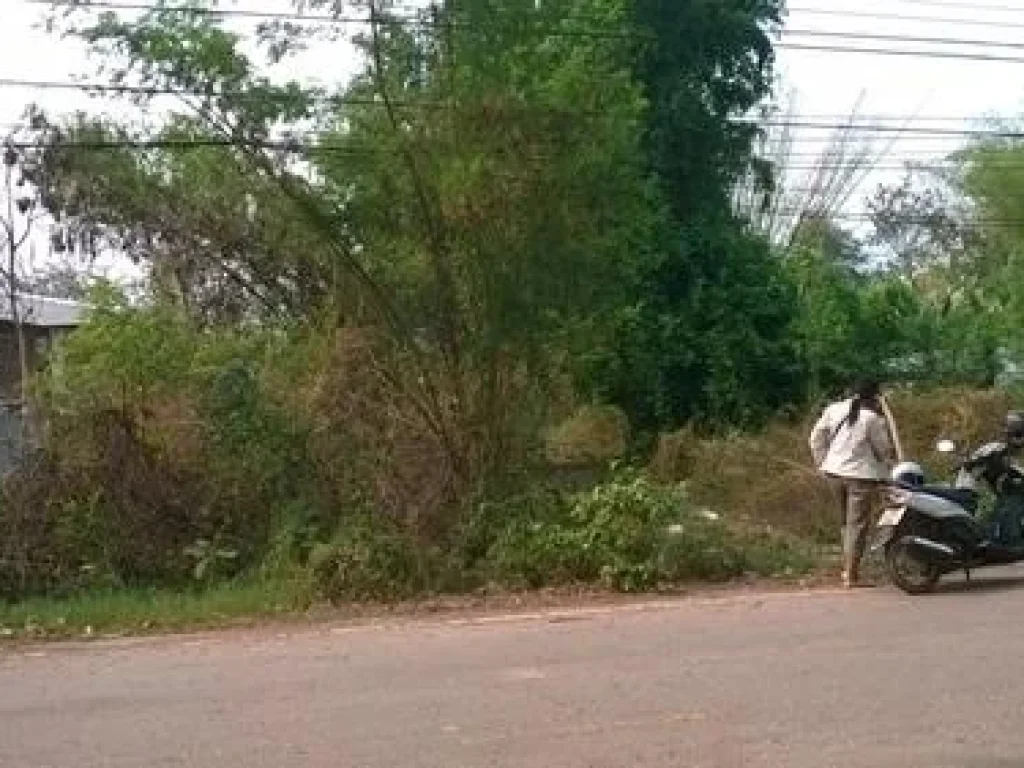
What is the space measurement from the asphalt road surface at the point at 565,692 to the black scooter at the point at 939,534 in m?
0.26

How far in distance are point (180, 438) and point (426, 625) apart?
4.28 metres

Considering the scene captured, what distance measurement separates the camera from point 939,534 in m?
11.6

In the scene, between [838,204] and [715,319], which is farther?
[838,204]

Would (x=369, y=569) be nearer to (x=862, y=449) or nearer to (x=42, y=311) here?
(x=862, y=449)

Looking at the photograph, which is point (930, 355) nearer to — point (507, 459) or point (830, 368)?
point (830, 368)

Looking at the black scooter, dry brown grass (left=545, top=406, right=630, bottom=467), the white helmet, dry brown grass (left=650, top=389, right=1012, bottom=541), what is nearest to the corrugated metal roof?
dry brown grass (left=545, top=406, right=630, bottom=467)

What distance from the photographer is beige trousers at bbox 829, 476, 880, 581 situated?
12148 mm

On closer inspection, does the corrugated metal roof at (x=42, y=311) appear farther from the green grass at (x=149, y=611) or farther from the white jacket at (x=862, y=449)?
the white jacket at (x=862, y=449)

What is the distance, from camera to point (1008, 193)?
44.3m

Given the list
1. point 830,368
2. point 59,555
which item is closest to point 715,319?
point 830,368

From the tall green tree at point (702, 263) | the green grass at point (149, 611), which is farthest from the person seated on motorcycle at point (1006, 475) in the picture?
the tall green tree at point (702, 263)

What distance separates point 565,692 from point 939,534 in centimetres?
458

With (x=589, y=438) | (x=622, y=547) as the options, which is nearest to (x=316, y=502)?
(x=622, y=547)

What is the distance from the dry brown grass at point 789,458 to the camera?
16078 mm
